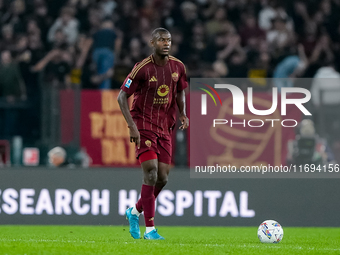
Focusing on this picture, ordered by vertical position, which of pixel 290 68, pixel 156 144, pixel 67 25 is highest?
pixel 67 25

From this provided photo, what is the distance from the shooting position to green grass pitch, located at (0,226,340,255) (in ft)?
20.4

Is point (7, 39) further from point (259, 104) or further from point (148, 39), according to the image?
point (259, 104)

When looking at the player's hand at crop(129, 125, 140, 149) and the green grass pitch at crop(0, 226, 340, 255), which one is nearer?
the green grass pitch at crop(0, 226, 340, 255)

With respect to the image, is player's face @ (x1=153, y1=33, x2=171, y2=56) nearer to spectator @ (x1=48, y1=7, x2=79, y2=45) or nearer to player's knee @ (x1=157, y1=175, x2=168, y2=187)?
player's knee @ (x1=157, y1=175, x2=168, y2=187)

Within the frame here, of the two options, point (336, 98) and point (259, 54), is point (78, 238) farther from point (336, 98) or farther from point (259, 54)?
point (259, 54)

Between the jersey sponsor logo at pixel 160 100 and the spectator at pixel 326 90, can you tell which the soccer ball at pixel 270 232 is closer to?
the jersey sponsor logo at pixel 160 100

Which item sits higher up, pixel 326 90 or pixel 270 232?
pixel 326 90

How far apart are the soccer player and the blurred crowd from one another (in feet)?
15.7

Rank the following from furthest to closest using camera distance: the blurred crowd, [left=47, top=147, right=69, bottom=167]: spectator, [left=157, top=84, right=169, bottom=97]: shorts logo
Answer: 1. the blurred crowd
2. [left=47, top=147, right=69, bottom=167]: spectator
3. [left=157, top=84, right=169, bottom=97]: shorts logo

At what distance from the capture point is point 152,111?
7.39 metres

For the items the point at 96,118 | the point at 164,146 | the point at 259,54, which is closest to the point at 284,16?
the point at 259,54

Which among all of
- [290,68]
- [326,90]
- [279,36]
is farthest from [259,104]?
[279,36]

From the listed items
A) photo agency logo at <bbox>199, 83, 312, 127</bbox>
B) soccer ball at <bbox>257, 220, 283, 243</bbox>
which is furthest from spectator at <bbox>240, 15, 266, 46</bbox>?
soccer ball at <bbox>257, 220, 283, 243</bbox>

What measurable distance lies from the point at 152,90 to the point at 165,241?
63.6 inches
